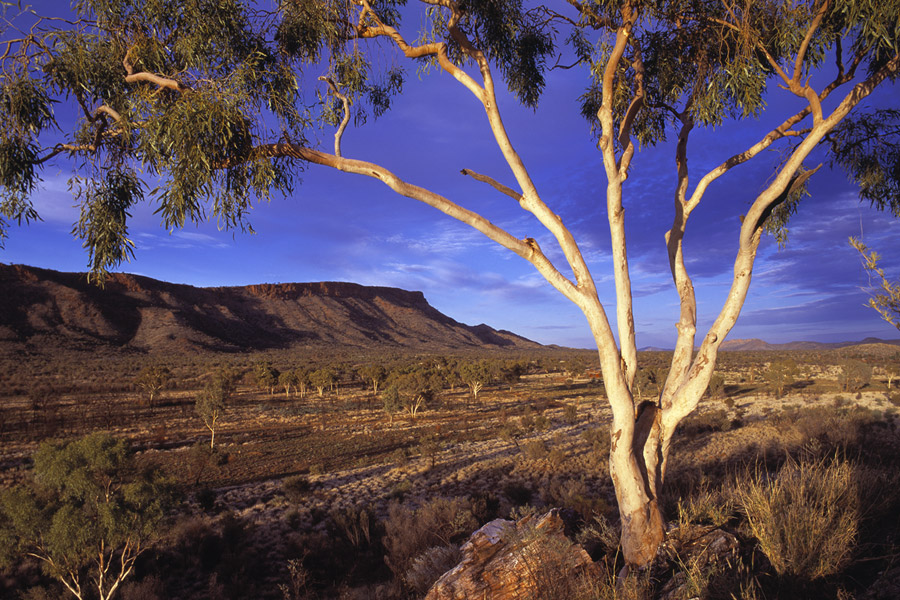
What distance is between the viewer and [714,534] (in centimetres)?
373

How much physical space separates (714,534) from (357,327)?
321 feet

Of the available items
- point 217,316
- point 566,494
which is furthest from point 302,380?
point 217,316

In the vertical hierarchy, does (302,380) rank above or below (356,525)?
above

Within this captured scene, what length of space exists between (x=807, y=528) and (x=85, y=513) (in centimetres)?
994

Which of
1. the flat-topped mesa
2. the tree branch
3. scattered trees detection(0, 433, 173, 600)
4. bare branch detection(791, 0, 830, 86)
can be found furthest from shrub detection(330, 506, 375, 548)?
the flat-topped mesa

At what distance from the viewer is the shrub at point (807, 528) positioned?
3111 millimetres

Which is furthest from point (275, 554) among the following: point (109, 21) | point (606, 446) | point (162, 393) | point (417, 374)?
point (162, 393)

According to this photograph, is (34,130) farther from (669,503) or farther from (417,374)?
(417,374)

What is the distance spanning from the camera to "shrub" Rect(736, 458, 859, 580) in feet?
10.2

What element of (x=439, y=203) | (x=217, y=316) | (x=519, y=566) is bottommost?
(x=519, y=566)

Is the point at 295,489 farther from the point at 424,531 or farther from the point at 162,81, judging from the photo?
the point at 162,81

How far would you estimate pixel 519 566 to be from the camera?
3893 mm

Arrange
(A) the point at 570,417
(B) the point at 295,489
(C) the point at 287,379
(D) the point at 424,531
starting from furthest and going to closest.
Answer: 1. (C) the point at 287,379
2. (A) the point at 570,417
3. (B) the point at 295,489
4. (D) the point at 424,531

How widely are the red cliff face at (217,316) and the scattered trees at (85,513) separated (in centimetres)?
4128
